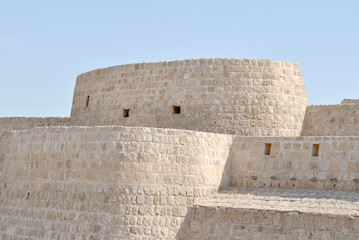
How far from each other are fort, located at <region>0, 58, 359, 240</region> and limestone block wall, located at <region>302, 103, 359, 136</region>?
0.03 metres

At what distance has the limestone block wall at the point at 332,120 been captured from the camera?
15.4 metres

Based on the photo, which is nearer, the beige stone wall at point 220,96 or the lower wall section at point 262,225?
the lower wall section at point 262,225

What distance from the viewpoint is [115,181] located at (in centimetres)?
1201

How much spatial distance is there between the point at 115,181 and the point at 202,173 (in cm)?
196

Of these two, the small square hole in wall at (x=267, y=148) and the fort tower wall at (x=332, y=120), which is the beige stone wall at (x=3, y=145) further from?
the fort tower wall at (x=332, y=120)

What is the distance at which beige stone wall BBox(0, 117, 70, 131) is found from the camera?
19531 millimetres

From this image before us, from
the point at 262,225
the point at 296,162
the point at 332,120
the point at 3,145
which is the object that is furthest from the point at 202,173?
the point at 3,145

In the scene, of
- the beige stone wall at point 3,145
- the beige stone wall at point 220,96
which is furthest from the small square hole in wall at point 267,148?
the beige stone wall at point 3,145

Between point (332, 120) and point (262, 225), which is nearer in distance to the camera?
point (262, 225)

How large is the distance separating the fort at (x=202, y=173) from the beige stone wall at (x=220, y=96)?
0.03m

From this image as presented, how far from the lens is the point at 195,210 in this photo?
1234 cm

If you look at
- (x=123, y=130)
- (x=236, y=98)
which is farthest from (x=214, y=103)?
(x=123, y=130)

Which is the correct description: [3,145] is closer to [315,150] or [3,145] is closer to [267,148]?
[267,148]

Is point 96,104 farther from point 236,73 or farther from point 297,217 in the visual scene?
point 297,217
